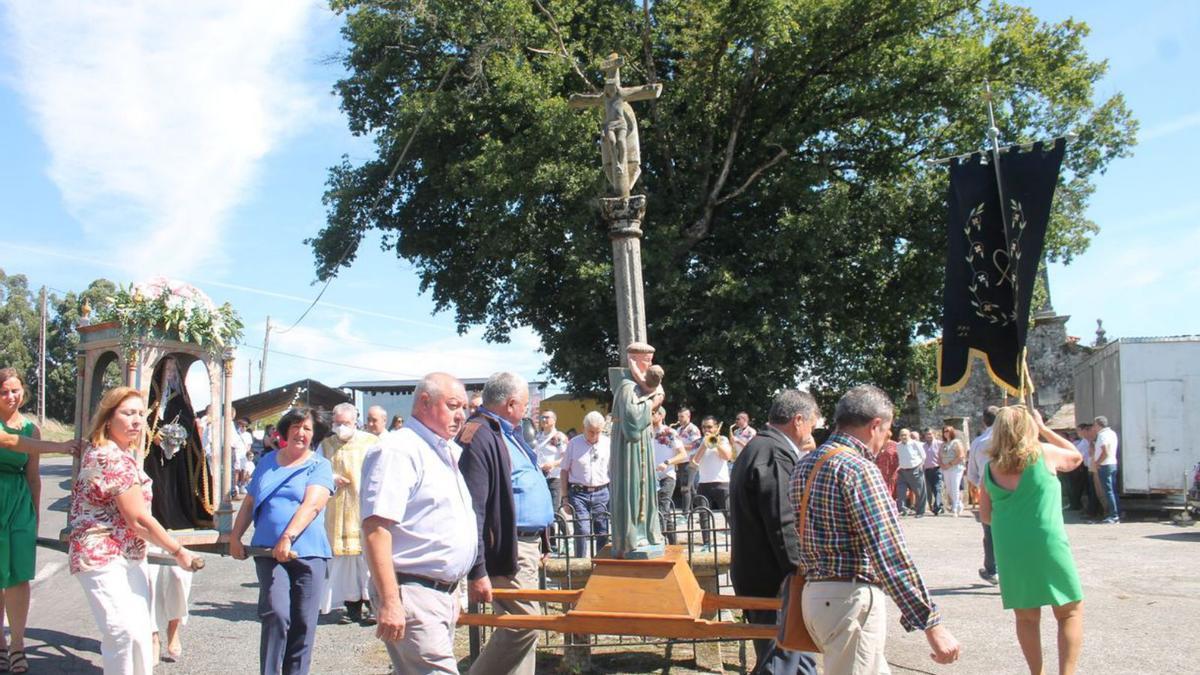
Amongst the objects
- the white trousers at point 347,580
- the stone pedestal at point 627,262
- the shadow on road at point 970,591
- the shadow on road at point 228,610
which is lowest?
the shadow on road at point 228,610

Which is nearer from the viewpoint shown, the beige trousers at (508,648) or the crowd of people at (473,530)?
the crowd of people at (473,530)

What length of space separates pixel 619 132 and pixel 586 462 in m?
4.94

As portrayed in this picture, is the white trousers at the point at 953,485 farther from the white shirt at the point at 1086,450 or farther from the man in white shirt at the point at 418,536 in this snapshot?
the man in white shirt at the point at 418,536

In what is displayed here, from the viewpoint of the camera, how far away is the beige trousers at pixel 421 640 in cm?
399

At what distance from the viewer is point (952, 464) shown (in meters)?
19.2

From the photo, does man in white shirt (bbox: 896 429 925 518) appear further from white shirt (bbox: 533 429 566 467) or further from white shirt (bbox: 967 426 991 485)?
white shirt (bbox: 967 426 991 485)

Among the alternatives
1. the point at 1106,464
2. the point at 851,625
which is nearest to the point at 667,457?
the point at 1106,464

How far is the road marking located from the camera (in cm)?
994

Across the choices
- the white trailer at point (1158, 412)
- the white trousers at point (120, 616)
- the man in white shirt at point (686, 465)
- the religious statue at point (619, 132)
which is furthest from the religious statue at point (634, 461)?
the white trailer at point (1158, 412)

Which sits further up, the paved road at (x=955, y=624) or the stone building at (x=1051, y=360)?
the stone building at (x=1051, y=360)

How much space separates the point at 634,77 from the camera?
23.1m

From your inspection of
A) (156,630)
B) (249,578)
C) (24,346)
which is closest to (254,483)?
(156,630)

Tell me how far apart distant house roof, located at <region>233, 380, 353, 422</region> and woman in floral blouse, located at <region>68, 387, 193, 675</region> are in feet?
75.1

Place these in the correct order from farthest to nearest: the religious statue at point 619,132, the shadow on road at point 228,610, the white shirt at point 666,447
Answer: the white shirt at point 666,447, the shadow on road at point 228,610, the religious statue at point 619,132
